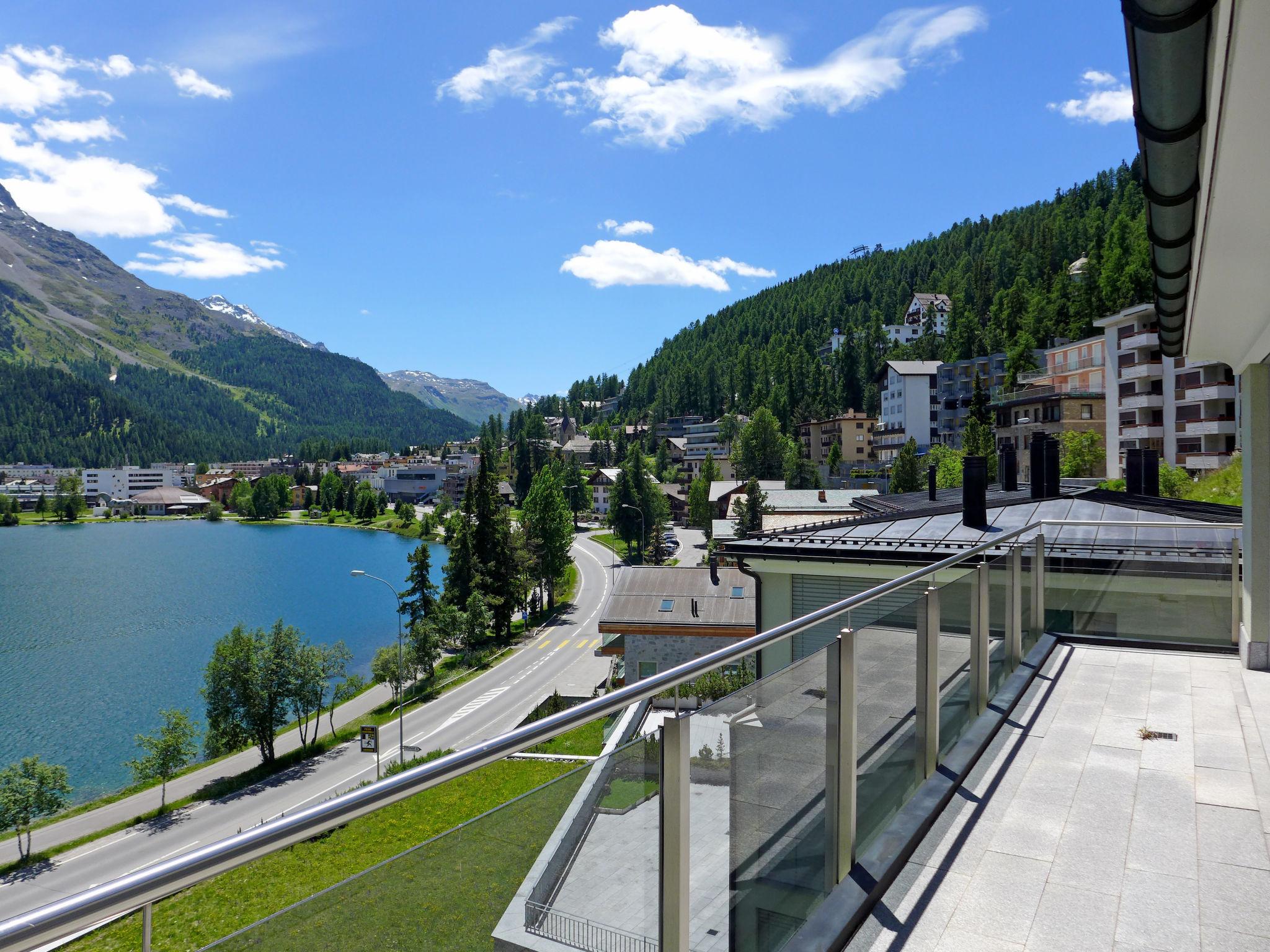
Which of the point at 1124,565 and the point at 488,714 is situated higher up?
the point at 1124,565

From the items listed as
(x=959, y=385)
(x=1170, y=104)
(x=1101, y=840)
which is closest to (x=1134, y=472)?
(x=1101, y=840)

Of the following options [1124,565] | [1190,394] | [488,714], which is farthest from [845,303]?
[1124,565]

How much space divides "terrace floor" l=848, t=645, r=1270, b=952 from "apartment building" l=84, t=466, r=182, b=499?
206716mm

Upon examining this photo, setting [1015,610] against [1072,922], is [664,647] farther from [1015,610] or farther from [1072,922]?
[1072,922]

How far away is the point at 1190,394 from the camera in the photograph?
4538 centimetres

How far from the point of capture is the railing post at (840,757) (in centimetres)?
291

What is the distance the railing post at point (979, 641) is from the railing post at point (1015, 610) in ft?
2.30

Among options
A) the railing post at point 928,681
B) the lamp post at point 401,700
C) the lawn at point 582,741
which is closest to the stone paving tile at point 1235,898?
the railing post at point 928,681

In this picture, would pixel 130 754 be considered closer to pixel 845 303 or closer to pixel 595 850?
pixel 595 850

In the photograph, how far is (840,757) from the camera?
2.96 m

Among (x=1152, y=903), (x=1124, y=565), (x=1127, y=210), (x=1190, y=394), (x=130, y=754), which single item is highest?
(x=1127, y=210)

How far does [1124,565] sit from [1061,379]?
6408 cm

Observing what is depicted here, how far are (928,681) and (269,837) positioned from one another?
11.3 feet

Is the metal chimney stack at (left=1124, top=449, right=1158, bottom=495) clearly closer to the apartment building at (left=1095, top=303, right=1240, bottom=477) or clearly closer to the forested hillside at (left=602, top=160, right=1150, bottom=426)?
the apartment building at (left=1095, top=303, right=1240, bottom=477)
